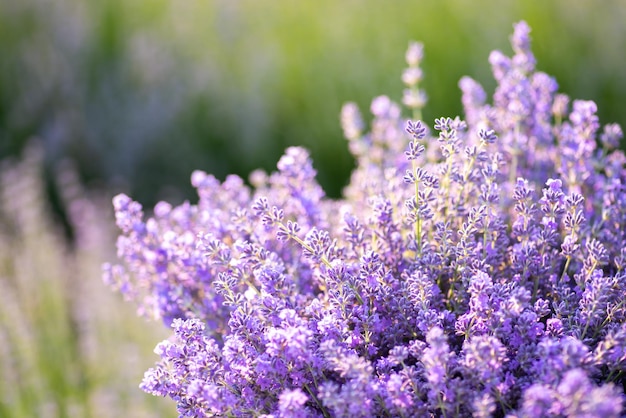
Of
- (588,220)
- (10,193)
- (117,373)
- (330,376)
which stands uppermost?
(10,193)

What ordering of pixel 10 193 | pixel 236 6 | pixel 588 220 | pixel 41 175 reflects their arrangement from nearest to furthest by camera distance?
1. pixel 588 220
2. pixel 10 193
3. pixel 41 175
4. pixel 236 6

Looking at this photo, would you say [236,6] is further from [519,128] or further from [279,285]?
[279,285]

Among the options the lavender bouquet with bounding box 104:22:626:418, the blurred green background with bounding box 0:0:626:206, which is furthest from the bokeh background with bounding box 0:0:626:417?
the lavender bouquet with bounding box 104:22:626:418

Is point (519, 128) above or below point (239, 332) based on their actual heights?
above

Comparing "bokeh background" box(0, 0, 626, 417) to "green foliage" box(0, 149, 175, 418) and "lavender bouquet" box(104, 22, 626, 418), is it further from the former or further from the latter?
"lavender bouquet" box(104, 22, 626, 418)

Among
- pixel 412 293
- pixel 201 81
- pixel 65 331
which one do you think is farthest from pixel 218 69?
pixel 412 293

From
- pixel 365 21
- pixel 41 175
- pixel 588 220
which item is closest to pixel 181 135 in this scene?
pixel 41 175
